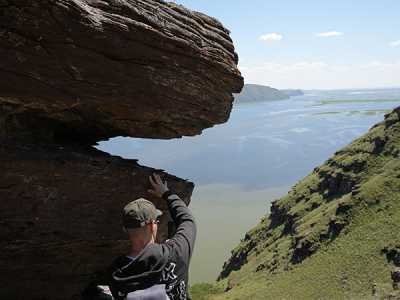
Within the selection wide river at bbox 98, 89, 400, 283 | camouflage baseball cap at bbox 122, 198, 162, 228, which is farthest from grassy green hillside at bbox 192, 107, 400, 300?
camouflage baseball cap at bbox 122, 198, 162, 228

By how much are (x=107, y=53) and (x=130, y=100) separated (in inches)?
55.6

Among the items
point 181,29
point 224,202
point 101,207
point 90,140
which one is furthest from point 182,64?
point 224,202

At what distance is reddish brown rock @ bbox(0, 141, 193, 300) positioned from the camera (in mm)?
11016

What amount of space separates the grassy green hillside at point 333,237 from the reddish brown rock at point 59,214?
39212 mm

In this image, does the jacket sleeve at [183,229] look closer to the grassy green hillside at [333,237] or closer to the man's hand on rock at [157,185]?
the man's hand on rock at [157,185]

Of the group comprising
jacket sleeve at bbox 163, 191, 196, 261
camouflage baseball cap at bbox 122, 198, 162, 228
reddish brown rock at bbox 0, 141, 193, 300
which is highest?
camouflage baseball cap at bbox 122, 198, 162, 228

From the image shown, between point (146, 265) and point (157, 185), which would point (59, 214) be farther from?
point (146, 265)

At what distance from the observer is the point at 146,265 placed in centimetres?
611

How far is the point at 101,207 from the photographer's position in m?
12.1

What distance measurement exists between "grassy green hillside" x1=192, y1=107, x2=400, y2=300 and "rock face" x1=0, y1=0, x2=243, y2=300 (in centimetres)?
3914

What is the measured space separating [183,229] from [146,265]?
50.0 inches

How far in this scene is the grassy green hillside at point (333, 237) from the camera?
219 ft

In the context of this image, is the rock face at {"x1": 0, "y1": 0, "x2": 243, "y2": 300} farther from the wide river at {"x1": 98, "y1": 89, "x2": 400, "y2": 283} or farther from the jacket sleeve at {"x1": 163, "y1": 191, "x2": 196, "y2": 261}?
the wide river at {"x1": 98, "y1": 89, "x2": 400, "y2": 283}

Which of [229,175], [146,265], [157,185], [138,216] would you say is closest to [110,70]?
[157,185]
